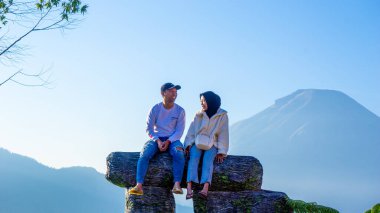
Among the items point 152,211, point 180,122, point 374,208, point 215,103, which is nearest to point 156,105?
point 180,122

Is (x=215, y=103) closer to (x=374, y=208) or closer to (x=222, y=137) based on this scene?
(x=222, y=137)

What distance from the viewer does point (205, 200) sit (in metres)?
10.2

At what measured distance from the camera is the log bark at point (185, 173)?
34.0ft

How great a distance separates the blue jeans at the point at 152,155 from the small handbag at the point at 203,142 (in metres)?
0.39

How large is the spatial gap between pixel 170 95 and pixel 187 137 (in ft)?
3.22

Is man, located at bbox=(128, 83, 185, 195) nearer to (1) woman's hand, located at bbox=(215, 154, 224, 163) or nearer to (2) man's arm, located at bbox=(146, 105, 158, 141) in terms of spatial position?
(2) man's arm, located at bbox=(146, 105, 158, 141)

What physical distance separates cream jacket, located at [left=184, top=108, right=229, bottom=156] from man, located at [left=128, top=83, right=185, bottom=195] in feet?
1.09

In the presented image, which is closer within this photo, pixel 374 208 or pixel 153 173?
pixel 374 208

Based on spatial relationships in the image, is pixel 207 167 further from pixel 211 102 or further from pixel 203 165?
pixel 211 102

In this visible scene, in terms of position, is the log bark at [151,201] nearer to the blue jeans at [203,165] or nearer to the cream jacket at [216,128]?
the blue jeans at [203,165]

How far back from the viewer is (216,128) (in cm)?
1020

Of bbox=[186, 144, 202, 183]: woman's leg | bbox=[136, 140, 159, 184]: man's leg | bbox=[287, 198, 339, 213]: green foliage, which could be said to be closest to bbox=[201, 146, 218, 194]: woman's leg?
bbox=[186, 144, 202, 183]: woman's leg

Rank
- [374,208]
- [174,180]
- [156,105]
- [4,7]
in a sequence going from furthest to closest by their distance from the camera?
1. [4,7]
2. [156,105]
3. [174,180]
4. [374,208]

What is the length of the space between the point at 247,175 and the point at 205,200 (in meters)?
1.04
